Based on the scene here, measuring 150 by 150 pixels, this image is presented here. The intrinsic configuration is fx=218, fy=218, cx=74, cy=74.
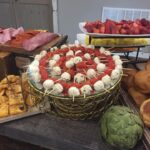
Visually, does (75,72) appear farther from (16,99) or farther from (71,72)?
(16,99)

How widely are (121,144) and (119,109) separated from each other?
0.33ft

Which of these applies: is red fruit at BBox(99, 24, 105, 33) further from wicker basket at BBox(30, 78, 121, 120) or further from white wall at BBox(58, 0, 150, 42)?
white wall at BBox(58, 0, 150, 42)

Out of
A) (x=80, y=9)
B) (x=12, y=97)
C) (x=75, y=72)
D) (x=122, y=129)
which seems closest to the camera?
(x=122, y=129)

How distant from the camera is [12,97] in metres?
0.78

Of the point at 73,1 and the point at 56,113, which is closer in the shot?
the point at 56,113

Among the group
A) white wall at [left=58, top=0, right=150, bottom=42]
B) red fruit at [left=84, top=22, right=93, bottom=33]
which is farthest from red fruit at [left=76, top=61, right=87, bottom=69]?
white wall at [left=58, top=0, right=150, bottom=42]

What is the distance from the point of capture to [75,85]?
62cm

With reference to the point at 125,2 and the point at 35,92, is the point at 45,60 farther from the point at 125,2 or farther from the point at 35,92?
the point at 125,2

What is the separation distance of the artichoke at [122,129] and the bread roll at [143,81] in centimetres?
13

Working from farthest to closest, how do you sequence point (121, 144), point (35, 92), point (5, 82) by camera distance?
point (5, 82) → point (35, 92) → point (121, 144)

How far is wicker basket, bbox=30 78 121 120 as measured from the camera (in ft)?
2.04

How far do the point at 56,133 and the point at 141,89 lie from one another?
0.31 m

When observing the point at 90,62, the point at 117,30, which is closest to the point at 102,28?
the point at 117,30

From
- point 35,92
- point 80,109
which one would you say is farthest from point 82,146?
point 35,92
